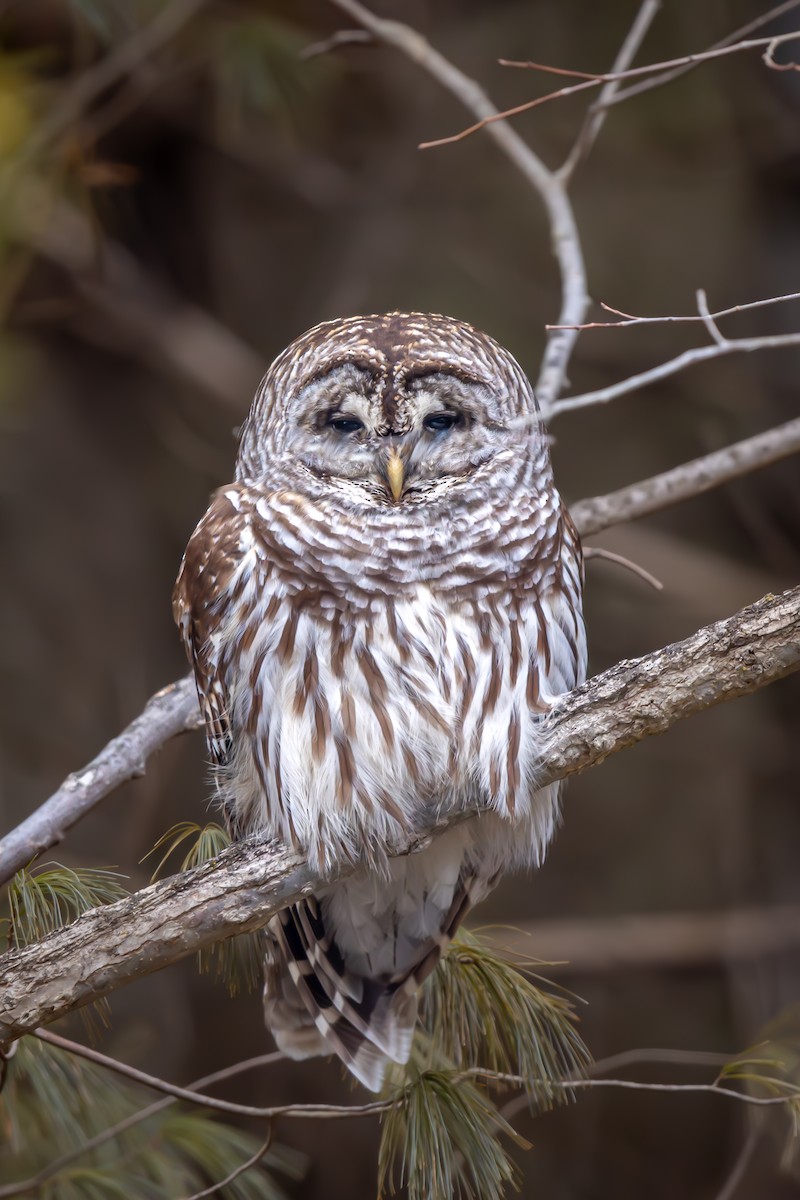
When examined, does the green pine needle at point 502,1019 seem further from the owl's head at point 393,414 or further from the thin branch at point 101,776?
the owl's head at point 393,414

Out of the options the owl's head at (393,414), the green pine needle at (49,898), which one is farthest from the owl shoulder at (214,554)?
the green pine needle at (49,898)

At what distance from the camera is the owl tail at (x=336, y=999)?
285 centimetres

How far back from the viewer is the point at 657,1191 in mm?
5480

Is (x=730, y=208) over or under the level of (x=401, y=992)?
over

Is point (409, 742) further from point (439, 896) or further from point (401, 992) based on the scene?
point (401, 992)

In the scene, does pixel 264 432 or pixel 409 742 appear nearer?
pixel 409 742

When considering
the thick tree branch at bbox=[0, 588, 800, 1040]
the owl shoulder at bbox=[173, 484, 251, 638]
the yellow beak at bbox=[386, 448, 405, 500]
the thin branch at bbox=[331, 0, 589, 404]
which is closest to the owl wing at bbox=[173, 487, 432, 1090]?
the owl shoulder at bbox=[173, 484, 251, 638]

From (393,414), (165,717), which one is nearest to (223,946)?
(165,717)

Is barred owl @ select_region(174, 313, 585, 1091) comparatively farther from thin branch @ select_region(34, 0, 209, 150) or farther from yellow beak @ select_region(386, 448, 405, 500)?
thin branch @ select_region(34, 0, 209, 150)

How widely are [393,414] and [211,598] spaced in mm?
534

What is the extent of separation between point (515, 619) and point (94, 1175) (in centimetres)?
169

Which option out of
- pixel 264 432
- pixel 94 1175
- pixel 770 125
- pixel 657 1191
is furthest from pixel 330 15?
pixel 657 1191

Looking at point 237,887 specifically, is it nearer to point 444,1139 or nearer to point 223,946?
point 223,946

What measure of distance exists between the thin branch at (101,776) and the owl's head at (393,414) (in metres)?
0.60
